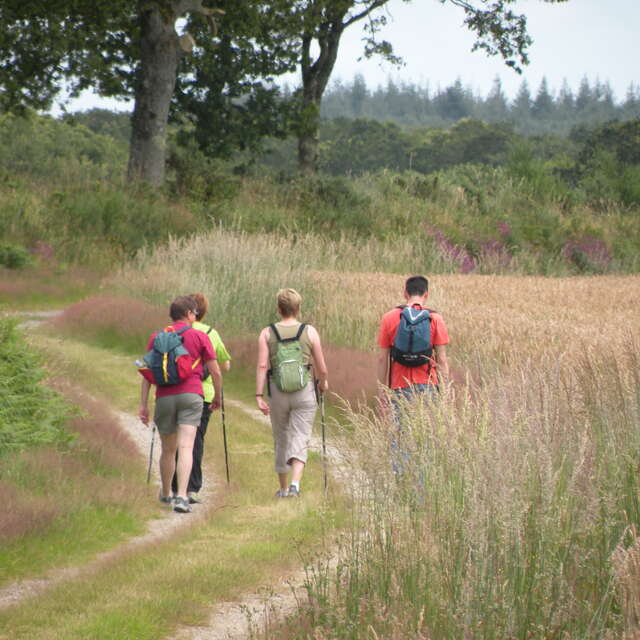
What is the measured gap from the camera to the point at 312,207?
31.1 metres

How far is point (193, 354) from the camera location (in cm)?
910

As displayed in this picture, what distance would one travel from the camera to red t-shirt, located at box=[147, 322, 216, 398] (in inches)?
358

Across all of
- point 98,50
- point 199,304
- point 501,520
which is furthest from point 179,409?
point 98,50

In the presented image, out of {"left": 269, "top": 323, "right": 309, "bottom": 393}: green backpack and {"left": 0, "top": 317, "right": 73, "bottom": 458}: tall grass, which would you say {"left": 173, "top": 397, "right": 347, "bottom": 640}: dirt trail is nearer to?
{"left": 269, "top": 323, "right": 309, "bottom": 393}: green backpack

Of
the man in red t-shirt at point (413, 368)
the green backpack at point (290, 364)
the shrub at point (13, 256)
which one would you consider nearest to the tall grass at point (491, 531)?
the man in red t-shirt at point (413, 368)

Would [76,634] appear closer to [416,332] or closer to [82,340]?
[416,332]

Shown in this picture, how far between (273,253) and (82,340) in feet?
13.1

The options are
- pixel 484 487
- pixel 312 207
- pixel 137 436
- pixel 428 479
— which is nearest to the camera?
pixel 484 487

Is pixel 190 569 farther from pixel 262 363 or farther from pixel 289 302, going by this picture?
pixel 289 302

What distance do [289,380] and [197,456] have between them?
3.96 feet

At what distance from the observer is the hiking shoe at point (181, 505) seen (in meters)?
9.28

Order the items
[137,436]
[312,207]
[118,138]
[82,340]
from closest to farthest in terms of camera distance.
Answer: [137,436] < [82,340] < [312,207] < [118,138]

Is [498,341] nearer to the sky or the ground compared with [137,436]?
nearer to the sky

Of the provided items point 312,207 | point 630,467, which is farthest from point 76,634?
point 312,207
